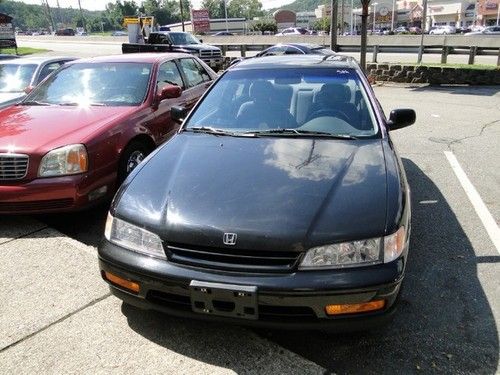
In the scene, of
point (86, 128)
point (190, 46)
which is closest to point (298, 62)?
point (86, 128)

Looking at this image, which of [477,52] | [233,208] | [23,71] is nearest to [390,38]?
[477,52]

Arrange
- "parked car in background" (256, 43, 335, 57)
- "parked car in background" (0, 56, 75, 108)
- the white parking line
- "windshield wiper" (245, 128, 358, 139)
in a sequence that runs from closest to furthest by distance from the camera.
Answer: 1. "windshield wiper" (245, 128, 358, 139)
2. the white parking line
3. "parked car in background" (0, 56, 75, 108)
4. "parked car in background" (256, 43, 335, 57)

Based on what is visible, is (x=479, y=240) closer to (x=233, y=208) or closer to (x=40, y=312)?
(x=233, y=208)

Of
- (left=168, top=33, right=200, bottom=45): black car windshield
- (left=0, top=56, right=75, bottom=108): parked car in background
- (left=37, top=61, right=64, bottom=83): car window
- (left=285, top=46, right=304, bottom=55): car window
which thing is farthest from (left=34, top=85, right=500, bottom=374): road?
(left=168, top=33, right=200, bottom=45): black car windshield

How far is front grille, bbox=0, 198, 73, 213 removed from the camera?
4.12 meters

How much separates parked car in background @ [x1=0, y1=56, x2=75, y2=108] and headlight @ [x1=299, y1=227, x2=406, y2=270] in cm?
652

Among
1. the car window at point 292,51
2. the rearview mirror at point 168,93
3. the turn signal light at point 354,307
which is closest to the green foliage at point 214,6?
the car window at point 292,51

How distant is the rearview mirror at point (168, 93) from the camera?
532 centimetres

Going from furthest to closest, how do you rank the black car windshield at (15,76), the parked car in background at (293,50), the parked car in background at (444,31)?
the parked car in background at (444,31) → the parked car in background at (293,50) → the black car windshield at (15,76)

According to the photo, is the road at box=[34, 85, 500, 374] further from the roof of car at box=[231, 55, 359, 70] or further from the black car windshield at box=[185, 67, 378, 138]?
the roof of car at box=[231, 55, 359, 70]

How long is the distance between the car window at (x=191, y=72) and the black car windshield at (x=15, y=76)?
302 cm

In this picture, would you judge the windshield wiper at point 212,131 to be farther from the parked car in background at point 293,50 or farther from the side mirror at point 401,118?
the parked car in background at point 293,50

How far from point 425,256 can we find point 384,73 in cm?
1294

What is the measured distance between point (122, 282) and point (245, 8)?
147206 mm
